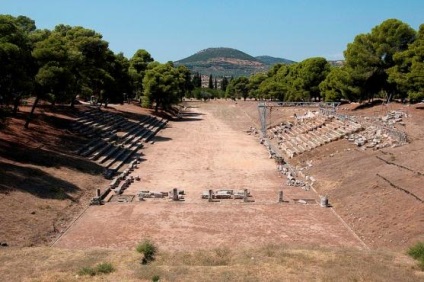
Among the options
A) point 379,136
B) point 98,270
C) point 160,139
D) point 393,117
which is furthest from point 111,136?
point 98,270

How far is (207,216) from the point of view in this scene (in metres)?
21.8

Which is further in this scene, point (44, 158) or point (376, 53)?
point (376, 53)

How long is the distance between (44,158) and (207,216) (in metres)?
12.9

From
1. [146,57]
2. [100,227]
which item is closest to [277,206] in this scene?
[100,227]

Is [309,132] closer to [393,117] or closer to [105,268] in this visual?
[393,117]

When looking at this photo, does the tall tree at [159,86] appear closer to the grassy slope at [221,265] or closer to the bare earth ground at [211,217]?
the bare earth ground at [211,217]

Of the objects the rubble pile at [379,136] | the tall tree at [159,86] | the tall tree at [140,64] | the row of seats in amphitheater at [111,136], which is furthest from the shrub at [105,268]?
the tall tree at [140,64]

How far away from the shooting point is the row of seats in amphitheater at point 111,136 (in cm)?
3309

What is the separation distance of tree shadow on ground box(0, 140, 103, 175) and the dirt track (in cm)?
359

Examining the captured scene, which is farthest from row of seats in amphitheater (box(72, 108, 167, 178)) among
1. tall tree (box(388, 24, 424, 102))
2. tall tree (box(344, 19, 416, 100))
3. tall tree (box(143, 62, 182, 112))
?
tall tree (box(388, 24, 424, 102))

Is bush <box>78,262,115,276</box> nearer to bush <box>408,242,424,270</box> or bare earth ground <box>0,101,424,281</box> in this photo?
bare earth ground <box>0,101,424,281</box>

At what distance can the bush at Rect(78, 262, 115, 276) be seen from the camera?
12164mm

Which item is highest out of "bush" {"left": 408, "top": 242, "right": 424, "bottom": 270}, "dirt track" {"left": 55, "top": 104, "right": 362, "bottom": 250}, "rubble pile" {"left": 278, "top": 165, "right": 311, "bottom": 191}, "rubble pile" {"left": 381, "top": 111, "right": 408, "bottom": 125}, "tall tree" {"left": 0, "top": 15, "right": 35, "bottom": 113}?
"tall tree" {"left": 0, "top": 15, "right": 35, "bottom": 113}

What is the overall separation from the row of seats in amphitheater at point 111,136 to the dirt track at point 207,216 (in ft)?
9.06
